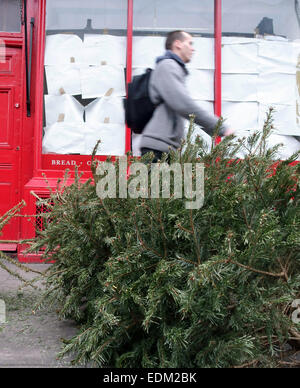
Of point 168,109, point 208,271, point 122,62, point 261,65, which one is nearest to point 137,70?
point 122,62

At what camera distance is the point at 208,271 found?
2.07 m

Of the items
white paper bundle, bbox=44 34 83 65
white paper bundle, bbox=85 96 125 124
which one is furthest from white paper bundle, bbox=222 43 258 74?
white paper bundle, bbox=44 34 83 65

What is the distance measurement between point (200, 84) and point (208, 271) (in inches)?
173

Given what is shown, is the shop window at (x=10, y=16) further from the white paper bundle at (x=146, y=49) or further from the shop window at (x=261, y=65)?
the shop window at (x=261, y=65)

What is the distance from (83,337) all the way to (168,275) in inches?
29.6

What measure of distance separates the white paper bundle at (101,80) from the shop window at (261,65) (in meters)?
1.36

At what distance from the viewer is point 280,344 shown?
2492 mm

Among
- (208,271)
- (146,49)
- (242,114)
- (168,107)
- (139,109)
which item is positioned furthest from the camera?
(242,114)

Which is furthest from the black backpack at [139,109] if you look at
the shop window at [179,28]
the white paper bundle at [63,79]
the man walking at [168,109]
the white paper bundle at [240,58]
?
the white paper bundle at [240,58]

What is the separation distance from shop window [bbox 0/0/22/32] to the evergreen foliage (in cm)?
463

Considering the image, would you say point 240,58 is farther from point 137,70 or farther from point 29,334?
point 29,334

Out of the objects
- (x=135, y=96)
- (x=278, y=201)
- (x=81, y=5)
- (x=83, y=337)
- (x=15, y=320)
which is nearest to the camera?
(x=278, y=201)
